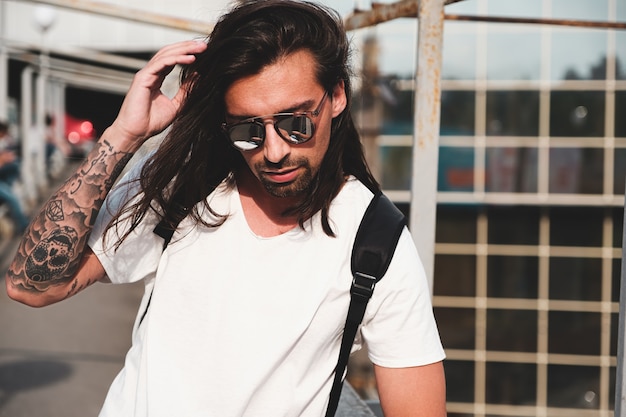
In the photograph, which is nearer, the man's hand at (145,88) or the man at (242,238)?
the man at (242,238)

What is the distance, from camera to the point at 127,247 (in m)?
2.00

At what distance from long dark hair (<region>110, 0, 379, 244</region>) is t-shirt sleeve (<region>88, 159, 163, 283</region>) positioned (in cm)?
4

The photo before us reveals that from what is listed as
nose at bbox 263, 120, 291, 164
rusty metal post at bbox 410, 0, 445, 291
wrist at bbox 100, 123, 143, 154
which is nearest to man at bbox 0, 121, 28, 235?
rusty metal post at bbox 410, 0, 445, 291

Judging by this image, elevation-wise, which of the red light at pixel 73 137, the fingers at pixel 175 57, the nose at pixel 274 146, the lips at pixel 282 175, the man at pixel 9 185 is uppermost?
the red light at pixel 73 137

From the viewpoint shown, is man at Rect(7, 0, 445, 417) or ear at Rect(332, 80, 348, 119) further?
ear at Rect(332, 80, 348, 119)

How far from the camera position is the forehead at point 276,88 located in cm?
190

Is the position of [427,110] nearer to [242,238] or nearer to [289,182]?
[289,182]

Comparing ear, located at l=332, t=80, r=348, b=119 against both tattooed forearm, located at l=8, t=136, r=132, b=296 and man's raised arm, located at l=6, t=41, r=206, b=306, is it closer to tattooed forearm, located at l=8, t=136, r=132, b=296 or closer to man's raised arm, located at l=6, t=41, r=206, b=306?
man's raised arm, located at l=6, t=41, r=206, b=306

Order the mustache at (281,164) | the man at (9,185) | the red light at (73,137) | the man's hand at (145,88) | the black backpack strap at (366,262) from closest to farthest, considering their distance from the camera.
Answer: the black backpack strap at (366,262)
the mustache at (281,164)
the man's hand at (145,88)
the man at (9,185)
the red light at (73,137)

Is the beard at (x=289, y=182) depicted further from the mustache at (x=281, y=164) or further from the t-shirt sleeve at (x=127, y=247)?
the t-shirt sleeve at (x=127, y=247)

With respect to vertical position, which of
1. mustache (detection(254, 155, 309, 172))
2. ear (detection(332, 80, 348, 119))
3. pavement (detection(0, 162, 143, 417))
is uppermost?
ear (detection(332, 80, 348, 119))

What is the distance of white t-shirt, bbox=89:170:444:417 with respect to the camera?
1.81 metres

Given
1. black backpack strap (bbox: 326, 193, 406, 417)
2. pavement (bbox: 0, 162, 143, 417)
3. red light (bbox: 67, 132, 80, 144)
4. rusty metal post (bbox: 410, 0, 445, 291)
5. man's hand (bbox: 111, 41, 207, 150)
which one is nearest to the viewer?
black backpack strap (bbox: 326, 193, 406, 417)

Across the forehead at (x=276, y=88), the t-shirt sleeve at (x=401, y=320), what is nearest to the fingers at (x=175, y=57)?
the forehead at (x=276, y=88)
